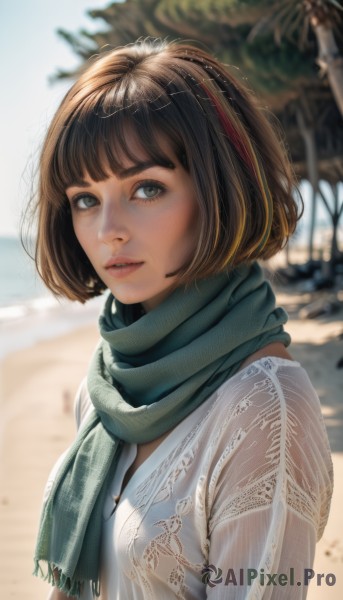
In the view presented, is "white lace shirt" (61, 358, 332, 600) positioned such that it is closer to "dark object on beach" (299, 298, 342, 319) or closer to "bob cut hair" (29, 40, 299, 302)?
"bob cut hair" (29, 40, 299, 302)

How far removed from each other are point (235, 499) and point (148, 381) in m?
0.42

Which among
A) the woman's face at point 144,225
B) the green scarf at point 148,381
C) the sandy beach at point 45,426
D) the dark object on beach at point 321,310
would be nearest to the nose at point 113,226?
the woman's face at point 144,225

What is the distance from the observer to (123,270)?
1468 mm

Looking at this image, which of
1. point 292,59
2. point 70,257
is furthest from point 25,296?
point 70,257

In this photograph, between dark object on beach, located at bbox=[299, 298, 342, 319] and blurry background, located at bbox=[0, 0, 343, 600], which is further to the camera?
dark object on beach, located at bbox=[299, 298, 342, 319]

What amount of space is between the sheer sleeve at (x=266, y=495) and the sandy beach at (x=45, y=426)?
256cm

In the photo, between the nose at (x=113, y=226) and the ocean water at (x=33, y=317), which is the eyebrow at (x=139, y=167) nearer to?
the nose at (x=113, y=226)

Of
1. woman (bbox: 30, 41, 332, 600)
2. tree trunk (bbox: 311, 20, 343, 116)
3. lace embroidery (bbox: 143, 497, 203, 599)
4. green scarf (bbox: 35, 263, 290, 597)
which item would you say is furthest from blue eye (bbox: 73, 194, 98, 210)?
tree trunk (bbox: 311, 20, 343, 116)

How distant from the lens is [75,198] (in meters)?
1.55

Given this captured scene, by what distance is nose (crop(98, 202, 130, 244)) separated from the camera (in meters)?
1.41

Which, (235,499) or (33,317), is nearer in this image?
(235,499)

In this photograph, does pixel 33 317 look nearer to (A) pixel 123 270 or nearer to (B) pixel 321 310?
(B) pixel 321 310

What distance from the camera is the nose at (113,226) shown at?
1.41m

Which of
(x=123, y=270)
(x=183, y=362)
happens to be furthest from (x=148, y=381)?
(x=123, y=270)
